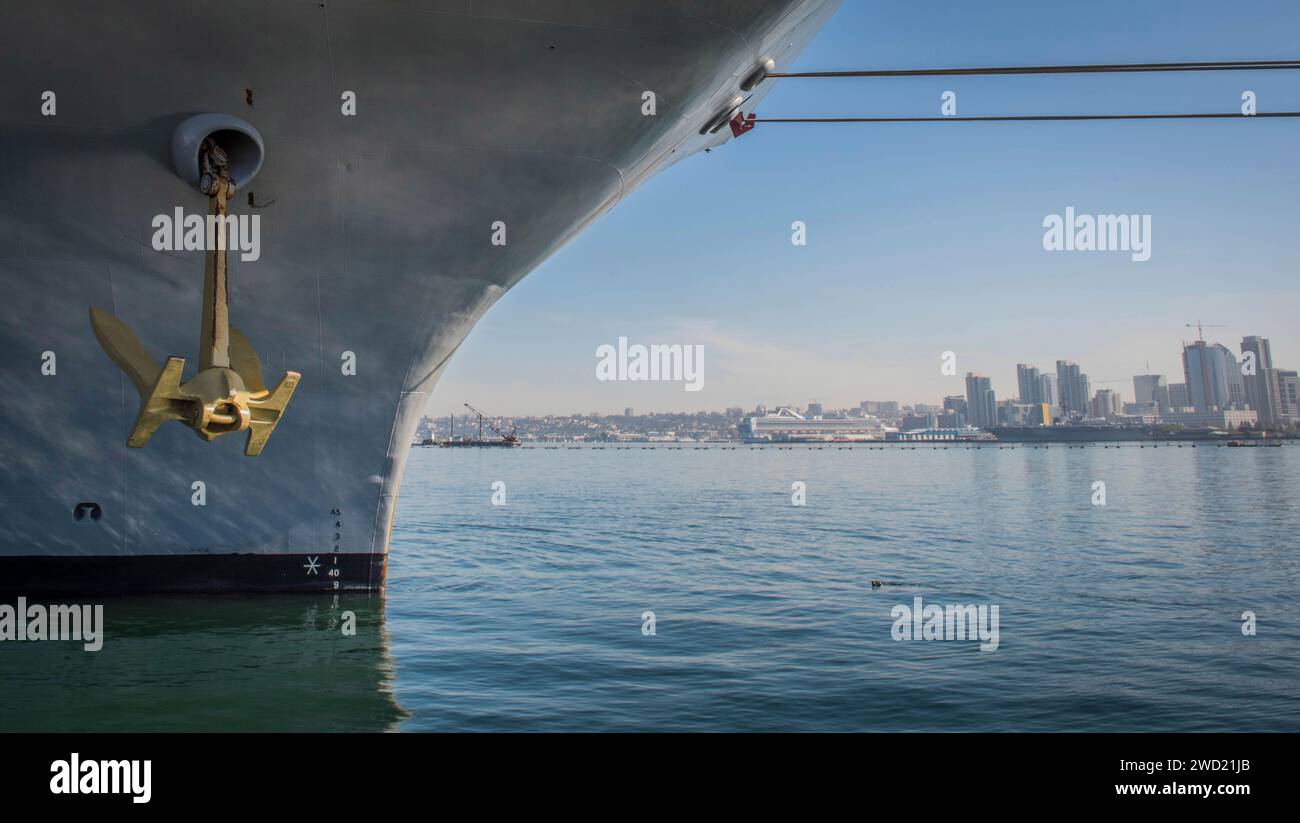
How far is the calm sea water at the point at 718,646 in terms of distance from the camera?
24.2 feet

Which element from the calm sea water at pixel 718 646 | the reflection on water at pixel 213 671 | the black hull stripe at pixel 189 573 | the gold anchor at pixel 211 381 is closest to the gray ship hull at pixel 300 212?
the black hull stripe at pixel 189 573

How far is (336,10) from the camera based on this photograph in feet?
22.6

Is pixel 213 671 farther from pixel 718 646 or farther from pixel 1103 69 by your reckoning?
pixel 1103 69

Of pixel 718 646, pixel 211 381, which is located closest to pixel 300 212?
pixel 211 381

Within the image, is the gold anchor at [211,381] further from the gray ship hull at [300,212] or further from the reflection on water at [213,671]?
the reflection on water at [213,671]

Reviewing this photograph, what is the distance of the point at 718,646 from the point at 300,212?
702 centimetres

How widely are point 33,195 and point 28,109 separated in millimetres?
996

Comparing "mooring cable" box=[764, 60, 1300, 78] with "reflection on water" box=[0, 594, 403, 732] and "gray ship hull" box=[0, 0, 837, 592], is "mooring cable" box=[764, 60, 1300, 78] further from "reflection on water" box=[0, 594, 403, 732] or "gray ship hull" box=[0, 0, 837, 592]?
"reflection on water" box=[0, 594, 403, 732]

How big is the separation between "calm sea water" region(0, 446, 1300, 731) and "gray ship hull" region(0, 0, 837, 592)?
3.77 feet

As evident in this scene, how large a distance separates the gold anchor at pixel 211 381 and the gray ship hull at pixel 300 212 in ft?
6.41

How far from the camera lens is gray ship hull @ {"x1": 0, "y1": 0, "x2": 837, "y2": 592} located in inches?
277

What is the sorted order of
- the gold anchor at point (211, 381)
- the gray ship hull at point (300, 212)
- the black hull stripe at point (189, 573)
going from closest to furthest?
the gold anchor at point (211, 381) < the gray ship hull at point (300, 212) < the black hull stripe at point (189, 573)

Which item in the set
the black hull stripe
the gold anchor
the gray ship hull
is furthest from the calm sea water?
the gold anchor
